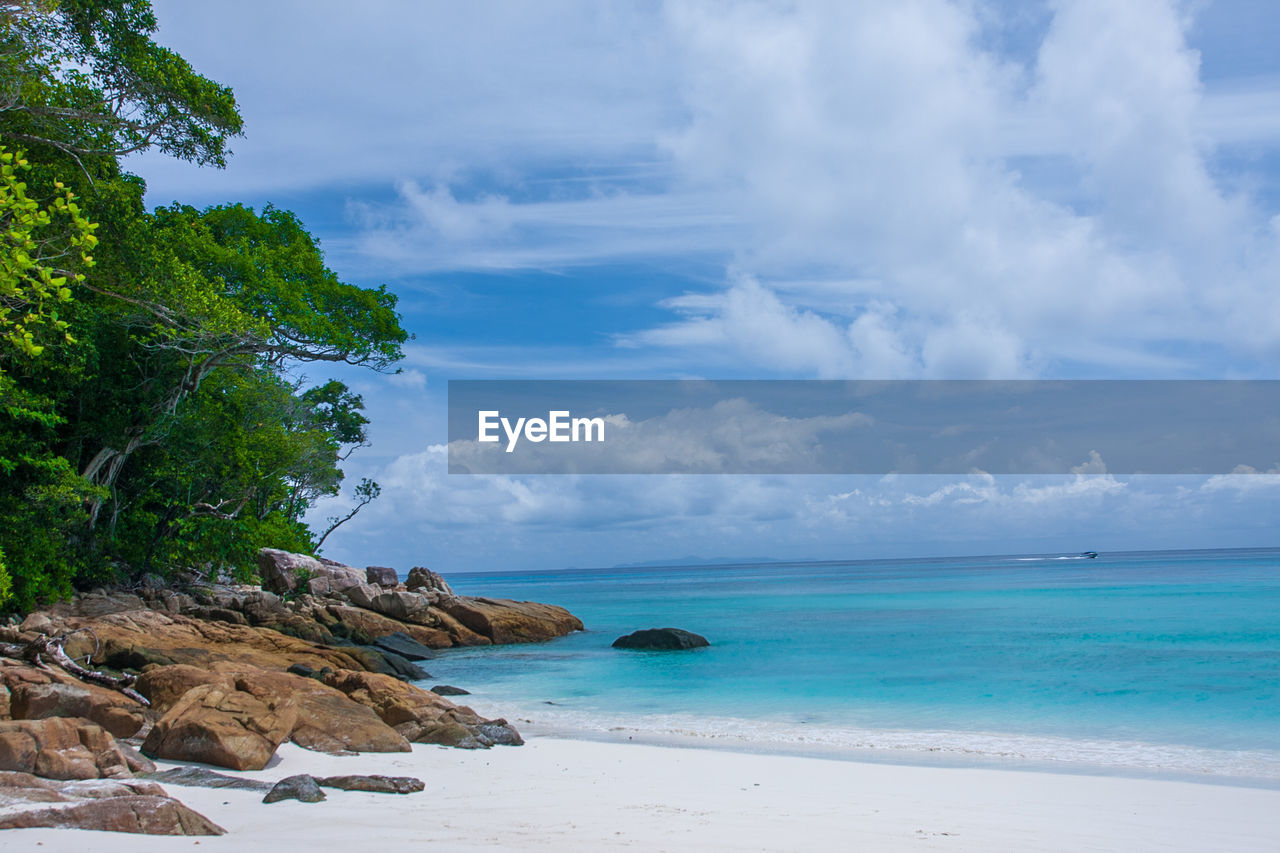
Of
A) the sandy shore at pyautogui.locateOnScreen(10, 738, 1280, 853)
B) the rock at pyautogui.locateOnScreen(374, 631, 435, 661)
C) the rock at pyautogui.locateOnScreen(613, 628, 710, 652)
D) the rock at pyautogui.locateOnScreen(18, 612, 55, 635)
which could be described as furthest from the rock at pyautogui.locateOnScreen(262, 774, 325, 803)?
the rock at pyautogui.locateOnScreen(613, 628, 710, 652)

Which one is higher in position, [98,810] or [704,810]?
[98,810]

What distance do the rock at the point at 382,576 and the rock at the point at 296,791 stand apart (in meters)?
27.0

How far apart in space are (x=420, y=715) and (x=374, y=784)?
11.6ft

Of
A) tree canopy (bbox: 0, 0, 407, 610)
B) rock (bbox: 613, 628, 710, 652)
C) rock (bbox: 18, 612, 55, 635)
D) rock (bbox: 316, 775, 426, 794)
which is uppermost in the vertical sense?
tree canopy (bbox: 0, 0, 407, 610)

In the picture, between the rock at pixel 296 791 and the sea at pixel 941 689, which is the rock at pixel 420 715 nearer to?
the sea at pixel 941 689

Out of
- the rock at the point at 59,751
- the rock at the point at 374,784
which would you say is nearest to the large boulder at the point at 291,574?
the rock at the point at 59,751

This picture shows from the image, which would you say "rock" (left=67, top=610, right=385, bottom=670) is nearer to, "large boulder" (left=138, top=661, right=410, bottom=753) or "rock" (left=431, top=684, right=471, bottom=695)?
"rock" (left=431, top=684, right=471, bottom=695)

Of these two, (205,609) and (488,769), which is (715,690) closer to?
(488,769)

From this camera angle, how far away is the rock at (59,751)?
6781 mm

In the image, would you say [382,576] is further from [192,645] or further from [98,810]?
[98,810]

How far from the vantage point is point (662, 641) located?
29234mm

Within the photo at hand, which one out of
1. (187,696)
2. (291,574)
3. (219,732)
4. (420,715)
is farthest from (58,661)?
(291,574)

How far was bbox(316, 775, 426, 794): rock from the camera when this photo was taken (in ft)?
25.1

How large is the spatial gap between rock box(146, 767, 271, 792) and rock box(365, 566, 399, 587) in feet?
86.1
